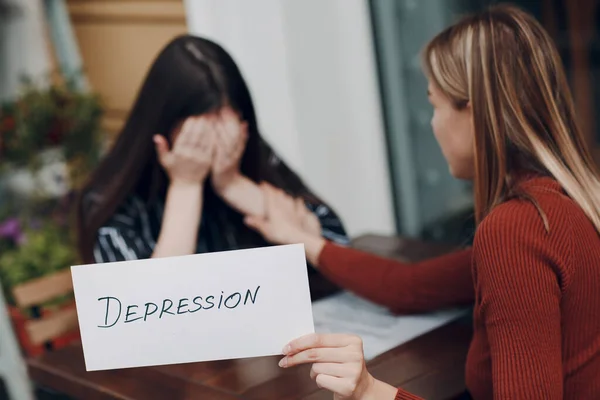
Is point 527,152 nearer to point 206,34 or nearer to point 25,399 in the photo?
point 25,399

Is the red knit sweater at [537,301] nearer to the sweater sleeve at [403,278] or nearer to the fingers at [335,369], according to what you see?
the fingers at [335,369]

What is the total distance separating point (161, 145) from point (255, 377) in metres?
0.51

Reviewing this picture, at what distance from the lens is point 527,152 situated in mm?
1188

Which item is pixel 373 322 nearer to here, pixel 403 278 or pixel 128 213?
pixel 403 278

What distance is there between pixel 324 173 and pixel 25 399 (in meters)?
1.18

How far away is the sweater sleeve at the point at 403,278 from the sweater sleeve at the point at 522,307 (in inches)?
16.9

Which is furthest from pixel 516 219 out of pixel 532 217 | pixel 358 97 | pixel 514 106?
pixel 358 97

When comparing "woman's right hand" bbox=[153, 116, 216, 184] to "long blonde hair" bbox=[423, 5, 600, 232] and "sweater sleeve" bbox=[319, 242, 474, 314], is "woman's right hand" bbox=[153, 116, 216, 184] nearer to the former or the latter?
"sweater sleeve" bbox=[319, 242, 474, 314]

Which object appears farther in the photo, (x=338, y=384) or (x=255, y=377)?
(x=255, y=377)

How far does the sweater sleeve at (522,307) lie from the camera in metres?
1.05

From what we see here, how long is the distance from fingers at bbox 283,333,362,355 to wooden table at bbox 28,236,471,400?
0.72ft

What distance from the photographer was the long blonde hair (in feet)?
3.83

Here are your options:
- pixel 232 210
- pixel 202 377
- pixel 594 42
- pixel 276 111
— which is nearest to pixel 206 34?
pixel 276 111

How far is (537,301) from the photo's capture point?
1.05 meters
